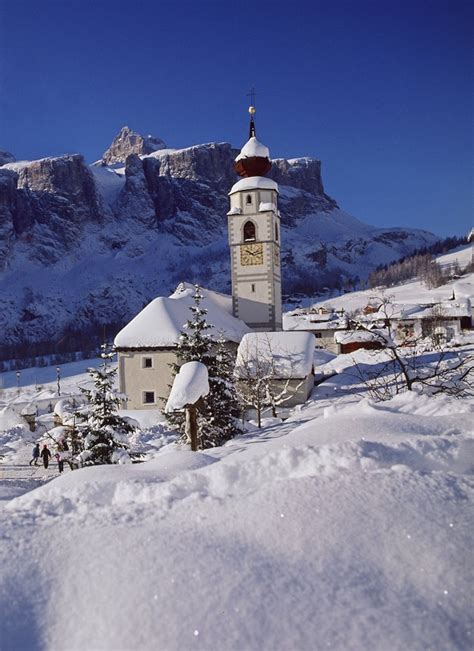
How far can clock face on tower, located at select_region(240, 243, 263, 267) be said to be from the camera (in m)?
37.3

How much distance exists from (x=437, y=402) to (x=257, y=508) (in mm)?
4281

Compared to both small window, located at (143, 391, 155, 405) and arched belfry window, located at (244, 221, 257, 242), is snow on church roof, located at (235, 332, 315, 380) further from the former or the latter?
arched belfry window, located at (244, 221, 257, 242)

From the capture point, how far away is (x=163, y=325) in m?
28.3

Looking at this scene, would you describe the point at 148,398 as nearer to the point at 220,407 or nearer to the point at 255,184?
the point at 220,407

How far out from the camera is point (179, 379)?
1110 centimetres

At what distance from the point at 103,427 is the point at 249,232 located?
1029 inches

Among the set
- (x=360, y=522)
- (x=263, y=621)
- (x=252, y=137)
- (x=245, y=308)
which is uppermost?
(x=252, y=137)

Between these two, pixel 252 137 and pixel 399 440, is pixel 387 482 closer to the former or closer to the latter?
pixel 399 440

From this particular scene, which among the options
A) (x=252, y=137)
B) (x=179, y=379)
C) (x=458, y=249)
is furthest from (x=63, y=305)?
(x=179, y=379)

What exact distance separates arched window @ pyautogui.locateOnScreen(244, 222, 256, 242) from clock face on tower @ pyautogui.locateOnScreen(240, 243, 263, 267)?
0.58 metres

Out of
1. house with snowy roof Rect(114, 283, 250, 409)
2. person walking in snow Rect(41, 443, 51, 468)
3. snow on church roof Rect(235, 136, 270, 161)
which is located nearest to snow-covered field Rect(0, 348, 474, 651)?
person walking in snow Rect(41, 443, 51, 468)

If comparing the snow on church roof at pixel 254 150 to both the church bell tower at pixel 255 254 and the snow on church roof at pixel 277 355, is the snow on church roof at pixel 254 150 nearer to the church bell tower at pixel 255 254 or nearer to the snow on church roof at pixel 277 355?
the church bell tower at pixel 255 254

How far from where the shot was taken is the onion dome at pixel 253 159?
38.7 m

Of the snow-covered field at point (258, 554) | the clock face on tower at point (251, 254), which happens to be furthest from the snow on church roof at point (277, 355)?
the snow-covered field at point (258, 554)
